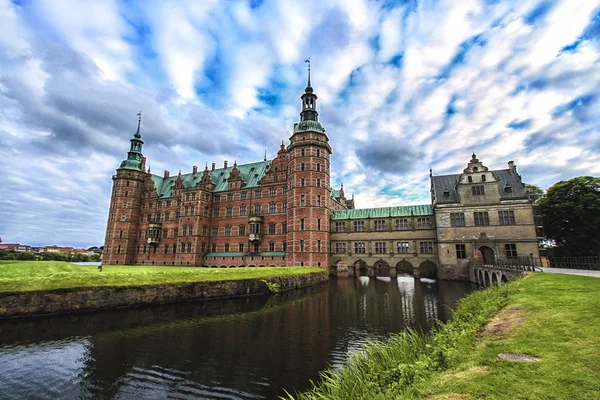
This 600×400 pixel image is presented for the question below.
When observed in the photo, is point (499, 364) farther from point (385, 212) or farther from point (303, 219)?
point (385, 212)

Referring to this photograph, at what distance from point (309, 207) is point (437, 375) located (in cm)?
3883

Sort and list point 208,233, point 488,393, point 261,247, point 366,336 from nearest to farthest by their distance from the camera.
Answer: point 488,393, point 366,336, point 261,247, point 208,233

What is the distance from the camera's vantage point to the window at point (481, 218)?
39.8 metres

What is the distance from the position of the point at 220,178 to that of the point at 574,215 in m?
57.5

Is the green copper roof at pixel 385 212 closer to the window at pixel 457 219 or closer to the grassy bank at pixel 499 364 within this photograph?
the window at pixel 457 219

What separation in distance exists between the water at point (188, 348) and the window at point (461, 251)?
22428mm

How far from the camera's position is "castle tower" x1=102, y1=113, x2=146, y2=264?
59031 millimetres

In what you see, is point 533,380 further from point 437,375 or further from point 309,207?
point 309,207

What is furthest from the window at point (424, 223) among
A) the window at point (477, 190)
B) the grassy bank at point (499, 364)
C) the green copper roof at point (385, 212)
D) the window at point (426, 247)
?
the grassy bank at point (499, 364)

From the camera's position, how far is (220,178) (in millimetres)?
59688

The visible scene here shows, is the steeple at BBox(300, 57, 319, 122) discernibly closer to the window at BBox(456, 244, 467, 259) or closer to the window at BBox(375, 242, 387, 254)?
the window at BBox(375, 242, 387, 254)

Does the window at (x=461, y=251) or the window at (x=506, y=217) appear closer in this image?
the window at (x=506, y=217)

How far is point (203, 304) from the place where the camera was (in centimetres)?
2292

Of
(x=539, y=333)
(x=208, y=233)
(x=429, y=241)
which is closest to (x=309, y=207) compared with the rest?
(x=429, y=241)
